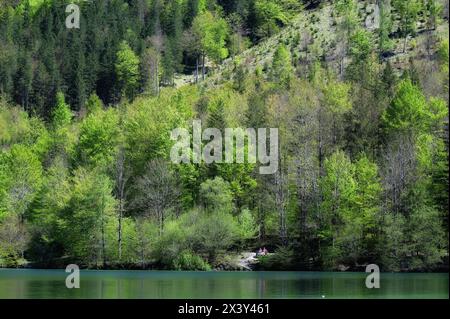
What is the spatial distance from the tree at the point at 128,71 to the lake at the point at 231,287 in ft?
273

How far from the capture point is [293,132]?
262 feet

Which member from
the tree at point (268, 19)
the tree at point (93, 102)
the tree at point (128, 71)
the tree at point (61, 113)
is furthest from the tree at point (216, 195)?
the tree at point (268, 19)

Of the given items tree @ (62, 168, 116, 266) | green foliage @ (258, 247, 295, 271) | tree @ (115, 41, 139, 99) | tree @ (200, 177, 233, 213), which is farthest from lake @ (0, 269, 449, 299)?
tree @ (115, 41, 139, 99)

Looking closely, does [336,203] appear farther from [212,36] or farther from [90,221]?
[212,36]

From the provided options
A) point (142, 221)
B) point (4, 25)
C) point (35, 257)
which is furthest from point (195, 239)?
point (4, 25)

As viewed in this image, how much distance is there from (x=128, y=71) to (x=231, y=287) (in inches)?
3793

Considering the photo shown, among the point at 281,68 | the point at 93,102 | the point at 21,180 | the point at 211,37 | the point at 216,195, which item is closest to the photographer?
the point at 216,195

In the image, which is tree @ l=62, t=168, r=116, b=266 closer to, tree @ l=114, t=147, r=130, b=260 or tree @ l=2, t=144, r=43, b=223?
tree @ l=114, t=147, r=130, b=260

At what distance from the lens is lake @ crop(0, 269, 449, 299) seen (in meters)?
39.3

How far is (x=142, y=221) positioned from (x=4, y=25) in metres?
98.2

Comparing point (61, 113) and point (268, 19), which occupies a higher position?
point (268, 19)

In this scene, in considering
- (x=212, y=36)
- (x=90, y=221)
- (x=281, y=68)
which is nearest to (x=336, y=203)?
(x=90, y=221)

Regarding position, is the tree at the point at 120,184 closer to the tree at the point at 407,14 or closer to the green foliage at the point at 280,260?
the green foliage at the point at 280,260

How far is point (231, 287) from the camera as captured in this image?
44875 millimetres
